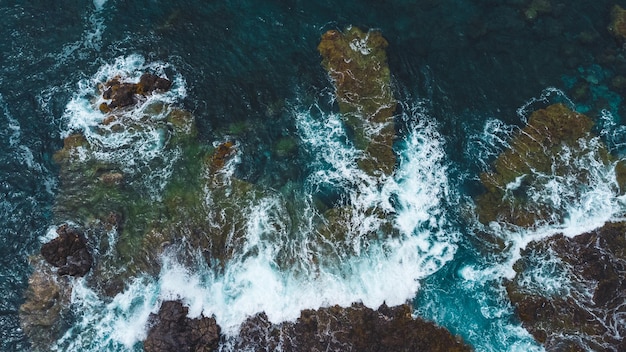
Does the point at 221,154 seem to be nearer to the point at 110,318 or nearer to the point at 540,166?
the point at 110,318

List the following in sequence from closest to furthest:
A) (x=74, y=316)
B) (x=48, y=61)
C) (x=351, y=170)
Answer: (x=74, y=316) < (x=351, y=170) < (x=48, y=61)

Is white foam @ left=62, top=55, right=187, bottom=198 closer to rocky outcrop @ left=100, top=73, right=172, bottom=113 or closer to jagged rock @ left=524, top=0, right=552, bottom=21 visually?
rocky outcrop @ left=100, top=73, right=172, bottom=113

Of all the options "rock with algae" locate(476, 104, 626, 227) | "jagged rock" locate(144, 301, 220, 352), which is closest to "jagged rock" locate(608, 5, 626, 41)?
"rock with algae" locate(476, 104, 626, 227)

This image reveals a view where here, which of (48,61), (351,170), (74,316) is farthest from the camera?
(48,61)

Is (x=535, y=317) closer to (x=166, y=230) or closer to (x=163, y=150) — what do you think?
(x=166, y=230)

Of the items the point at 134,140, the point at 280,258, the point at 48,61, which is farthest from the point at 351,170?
the point at 48,61

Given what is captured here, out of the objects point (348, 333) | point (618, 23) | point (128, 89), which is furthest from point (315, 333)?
point (618, 23)
